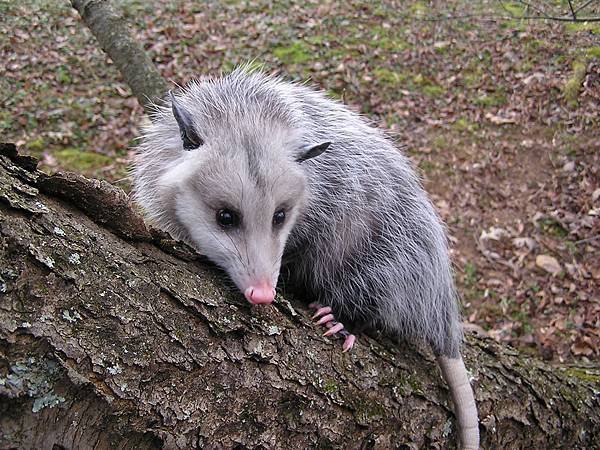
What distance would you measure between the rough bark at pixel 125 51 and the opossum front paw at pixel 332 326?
3.46 ft

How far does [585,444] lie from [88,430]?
1763 millimetres

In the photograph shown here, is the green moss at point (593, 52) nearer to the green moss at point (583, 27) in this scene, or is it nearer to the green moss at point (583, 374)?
the green moss at point (583, 27)

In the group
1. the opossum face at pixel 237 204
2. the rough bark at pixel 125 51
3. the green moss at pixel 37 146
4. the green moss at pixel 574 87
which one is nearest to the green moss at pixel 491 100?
the green moss at pixel 574 87

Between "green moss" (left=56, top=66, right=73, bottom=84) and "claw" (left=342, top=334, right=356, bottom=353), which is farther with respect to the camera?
"green moss" (left=56, top=66, right=73, bottom=84)

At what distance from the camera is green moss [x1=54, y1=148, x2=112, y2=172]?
15.5ft

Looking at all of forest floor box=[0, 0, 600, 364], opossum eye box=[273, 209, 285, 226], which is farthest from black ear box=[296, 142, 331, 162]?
forest floor box=[0, 0, 600, 364]

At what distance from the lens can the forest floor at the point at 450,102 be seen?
3900mm

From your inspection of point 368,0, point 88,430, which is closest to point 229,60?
A: point 368,0

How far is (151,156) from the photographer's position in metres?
1.98

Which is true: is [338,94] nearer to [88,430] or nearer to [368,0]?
[368,0]

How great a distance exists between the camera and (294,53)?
254 inches

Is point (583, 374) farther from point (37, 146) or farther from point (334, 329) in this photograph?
point (37, 146)

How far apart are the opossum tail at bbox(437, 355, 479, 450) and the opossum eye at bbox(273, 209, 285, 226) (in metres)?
0.68

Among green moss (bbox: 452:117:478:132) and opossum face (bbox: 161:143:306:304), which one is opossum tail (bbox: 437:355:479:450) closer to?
opossum face (bbox: 161:143:306:304)
